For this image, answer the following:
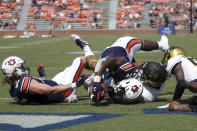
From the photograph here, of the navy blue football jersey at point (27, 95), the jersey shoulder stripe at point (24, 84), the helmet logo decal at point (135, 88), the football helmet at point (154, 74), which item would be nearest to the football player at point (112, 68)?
the football helmet at point (154, 74)

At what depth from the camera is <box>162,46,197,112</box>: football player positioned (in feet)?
18.7

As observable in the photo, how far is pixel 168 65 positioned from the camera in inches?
242

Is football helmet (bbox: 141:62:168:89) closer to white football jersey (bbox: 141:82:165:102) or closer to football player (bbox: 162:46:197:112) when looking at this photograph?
white football jersey (bbox: 141:82:165:102)

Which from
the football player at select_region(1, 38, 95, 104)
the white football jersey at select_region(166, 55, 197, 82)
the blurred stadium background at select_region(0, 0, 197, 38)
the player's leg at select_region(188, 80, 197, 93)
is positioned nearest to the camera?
the player's leg at select_region(188, 80, 197, 93)

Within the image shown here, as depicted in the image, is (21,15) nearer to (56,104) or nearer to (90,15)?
(90,15)

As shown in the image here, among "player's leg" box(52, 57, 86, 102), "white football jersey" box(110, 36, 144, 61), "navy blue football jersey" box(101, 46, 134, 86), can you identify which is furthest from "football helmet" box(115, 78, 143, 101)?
"white football jersey" box(110, 36, 144, 61)

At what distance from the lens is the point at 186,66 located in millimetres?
6043

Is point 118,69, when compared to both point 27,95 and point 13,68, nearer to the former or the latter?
point 27,95

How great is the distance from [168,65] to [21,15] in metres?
38.2

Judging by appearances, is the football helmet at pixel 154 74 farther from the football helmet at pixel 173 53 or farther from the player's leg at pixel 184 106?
the player's leg at pixel 184 106

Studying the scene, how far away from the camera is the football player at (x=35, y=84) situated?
6.33 m

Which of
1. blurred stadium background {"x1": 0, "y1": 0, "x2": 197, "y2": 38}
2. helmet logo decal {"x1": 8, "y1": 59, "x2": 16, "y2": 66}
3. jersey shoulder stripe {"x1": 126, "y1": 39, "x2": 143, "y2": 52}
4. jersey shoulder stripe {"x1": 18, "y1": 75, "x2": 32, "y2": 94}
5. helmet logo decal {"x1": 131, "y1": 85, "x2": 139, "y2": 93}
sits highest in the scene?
jersey shoulder stripe {"x1": 126, "y1": 39, "x2": 143, "y2": 52}

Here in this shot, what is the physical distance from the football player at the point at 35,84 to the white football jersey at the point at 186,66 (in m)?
1.29

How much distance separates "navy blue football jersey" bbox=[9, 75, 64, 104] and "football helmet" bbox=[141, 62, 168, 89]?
4.71 feet
